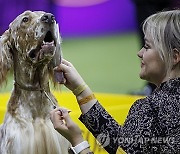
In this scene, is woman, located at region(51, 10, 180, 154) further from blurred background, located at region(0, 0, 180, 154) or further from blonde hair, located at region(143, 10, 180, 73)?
blurred background, located at region(0, 0, 180, 154)

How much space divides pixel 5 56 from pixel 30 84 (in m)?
0.17

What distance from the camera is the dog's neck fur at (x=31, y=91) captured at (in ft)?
9.03

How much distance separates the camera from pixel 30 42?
2.74m

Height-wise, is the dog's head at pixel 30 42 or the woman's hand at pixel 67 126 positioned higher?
the dog's head at pixel 30 42

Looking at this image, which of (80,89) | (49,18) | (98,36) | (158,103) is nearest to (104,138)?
(80,89)

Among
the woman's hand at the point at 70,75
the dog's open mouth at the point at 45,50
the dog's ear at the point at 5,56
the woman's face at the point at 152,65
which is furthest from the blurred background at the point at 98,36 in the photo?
the woman's face at the point at 152,65

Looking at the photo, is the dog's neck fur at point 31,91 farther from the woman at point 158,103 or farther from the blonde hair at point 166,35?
the blonde hair at point 166,35

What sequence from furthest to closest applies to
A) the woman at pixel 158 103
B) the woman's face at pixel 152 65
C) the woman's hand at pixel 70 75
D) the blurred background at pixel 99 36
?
the blurred background at pixel 99 36, the woman's hand at pixel 70 75, the woman's face at pixel 152 65, the woman at pixel 158 103

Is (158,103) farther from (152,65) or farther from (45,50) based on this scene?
(45,50)

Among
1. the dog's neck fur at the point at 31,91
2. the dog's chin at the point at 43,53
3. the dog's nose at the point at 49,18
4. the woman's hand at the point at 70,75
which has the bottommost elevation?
the dog's neck fur at the point at 31,91

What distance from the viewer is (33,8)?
6.95 meters

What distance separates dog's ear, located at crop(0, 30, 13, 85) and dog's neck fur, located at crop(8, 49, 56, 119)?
0.04m

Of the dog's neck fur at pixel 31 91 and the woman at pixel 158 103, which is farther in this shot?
the dog's neck fur at pixel 31 91

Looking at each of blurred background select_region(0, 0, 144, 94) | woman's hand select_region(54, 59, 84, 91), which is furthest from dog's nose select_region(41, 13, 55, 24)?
blurred background select_region(0, 0, 144, 94)
